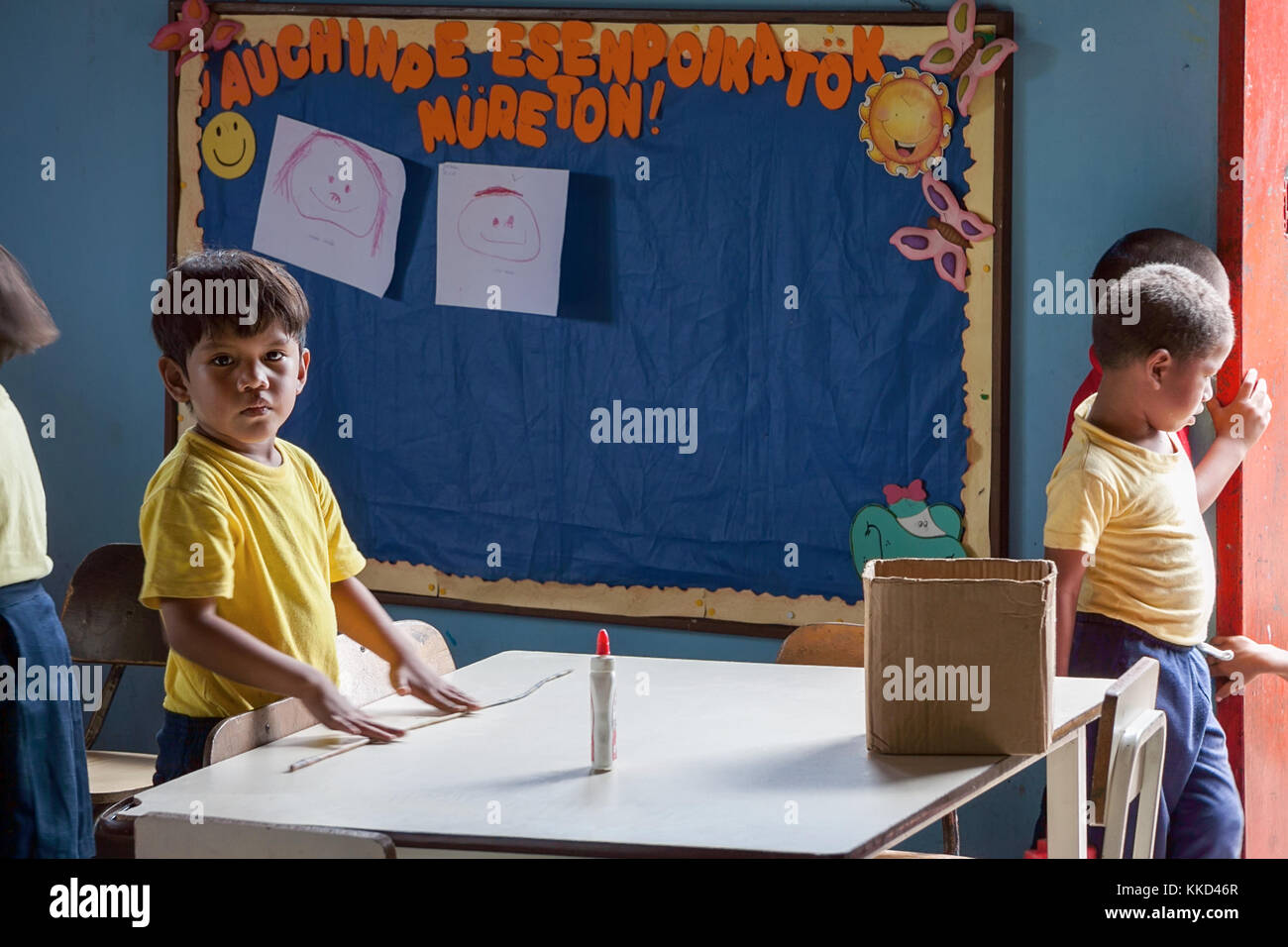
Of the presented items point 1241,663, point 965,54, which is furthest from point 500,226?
point 1241,663

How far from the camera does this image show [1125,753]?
188 centimetres

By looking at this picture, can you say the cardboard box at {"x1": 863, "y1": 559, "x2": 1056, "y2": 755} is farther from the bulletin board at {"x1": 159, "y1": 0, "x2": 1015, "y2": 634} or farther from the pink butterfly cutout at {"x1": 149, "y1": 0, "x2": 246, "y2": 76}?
the pink butterfly cutout at {"x1": 149, "y1": 0, "x2": 246, "y2": 76}

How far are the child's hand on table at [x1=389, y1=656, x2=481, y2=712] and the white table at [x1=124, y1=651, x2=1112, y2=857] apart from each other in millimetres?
26

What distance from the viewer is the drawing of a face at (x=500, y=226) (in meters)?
3.36

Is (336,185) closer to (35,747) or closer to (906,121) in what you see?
(906,121)

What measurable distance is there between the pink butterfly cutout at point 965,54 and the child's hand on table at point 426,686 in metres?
1.62

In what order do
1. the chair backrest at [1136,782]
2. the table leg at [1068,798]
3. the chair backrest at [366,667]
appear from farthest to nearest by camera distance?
the chair backrest at [366,667] < the table leg at [1068,798] < the chair backrest at [1136,782]

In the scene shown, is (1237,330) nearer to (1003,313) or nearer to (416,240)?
(1003,313)

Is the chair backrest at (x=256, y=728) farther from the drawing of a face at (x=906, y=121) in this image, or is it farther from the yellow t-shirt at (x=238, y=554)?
the drawing of a face at (x=906, y=121)

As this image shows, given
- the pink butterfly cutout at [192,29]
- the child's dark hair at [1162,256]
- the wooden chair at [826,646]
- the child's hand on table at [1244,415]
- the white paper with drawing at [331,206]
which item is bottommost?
the wooden chair at [826,646]

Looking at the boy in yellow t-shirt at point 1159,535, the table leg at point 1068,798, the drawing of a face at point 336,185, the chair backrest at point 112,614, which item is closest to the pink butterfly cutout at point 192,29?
the drawing of a face at point 336,185

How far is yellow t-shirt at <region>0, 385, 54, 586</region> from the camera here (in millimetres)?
2391

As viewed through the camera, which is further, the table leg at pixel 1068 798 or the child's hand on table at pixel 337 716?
the table leg at pixel 1068 798

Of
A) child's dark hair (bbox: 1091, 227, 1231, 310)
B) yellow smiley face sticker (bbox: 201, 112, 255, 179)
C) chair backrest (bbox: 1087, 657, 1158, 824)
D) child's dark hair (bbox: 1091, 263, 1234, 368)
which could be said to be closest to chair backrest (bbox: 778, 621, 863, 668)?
chair backrest (bbox: 1087, 657, 1158, 824)
